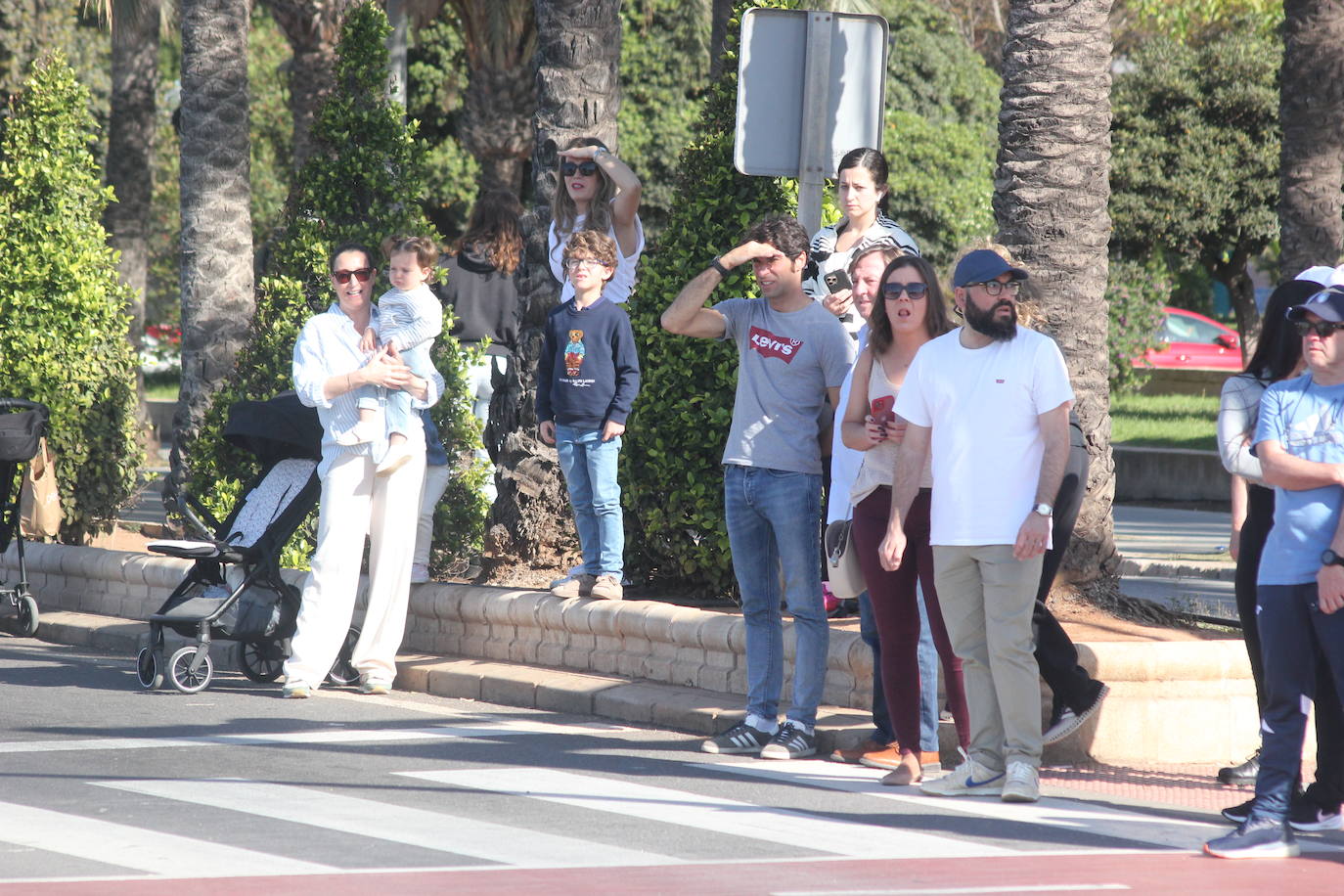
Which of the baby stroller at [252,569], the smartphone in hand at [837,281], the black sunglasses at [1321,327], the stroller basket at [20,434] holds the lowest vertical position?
the baby stroller at [252,569]

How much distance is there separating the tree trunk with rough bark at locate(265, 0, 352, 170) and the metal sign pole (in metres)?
10.1

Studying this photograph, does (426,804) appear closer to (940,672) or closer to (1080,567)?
(940,672)

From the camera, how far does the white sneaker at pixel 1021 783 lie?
22.1 ft

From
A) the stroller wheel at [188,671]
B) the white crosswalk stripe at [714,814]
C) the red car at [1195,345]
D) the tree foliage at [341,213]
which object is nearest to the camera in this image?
the white crosswalk stripe at [714,814]

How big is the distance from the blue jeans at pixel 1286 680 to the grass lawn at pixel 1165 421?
A: 14.5m

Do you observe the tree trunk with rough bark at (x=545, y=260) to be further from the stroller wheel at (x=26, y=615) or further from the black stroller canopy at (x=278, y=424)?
the stroller wheel at (x=26, y=615)

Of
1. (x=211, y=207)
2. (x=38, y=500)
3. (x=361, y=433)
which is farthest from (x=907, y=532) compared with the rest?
(x=211, y=207)

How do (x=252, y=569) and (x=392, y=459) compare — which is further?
(x=252, y=569)

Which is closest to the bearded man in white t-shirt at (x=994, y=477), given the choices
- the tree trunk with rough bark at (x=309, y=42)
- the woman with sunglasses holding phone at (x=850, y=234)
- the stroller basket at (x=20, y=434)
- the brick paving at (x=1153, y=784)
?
the brick paving at (x=1153, y=784)

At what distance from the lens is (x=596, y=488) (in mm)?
9070

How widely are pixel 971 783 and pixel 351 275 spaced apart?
13.1 ft

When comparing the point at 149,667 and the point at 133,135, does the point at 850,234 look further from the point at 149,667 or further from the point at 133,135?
the point at 133,135

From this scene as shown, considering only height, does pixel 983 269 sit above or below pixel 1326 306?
above

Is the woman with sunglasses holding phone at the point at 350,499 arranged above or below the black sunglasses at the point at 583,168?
below
